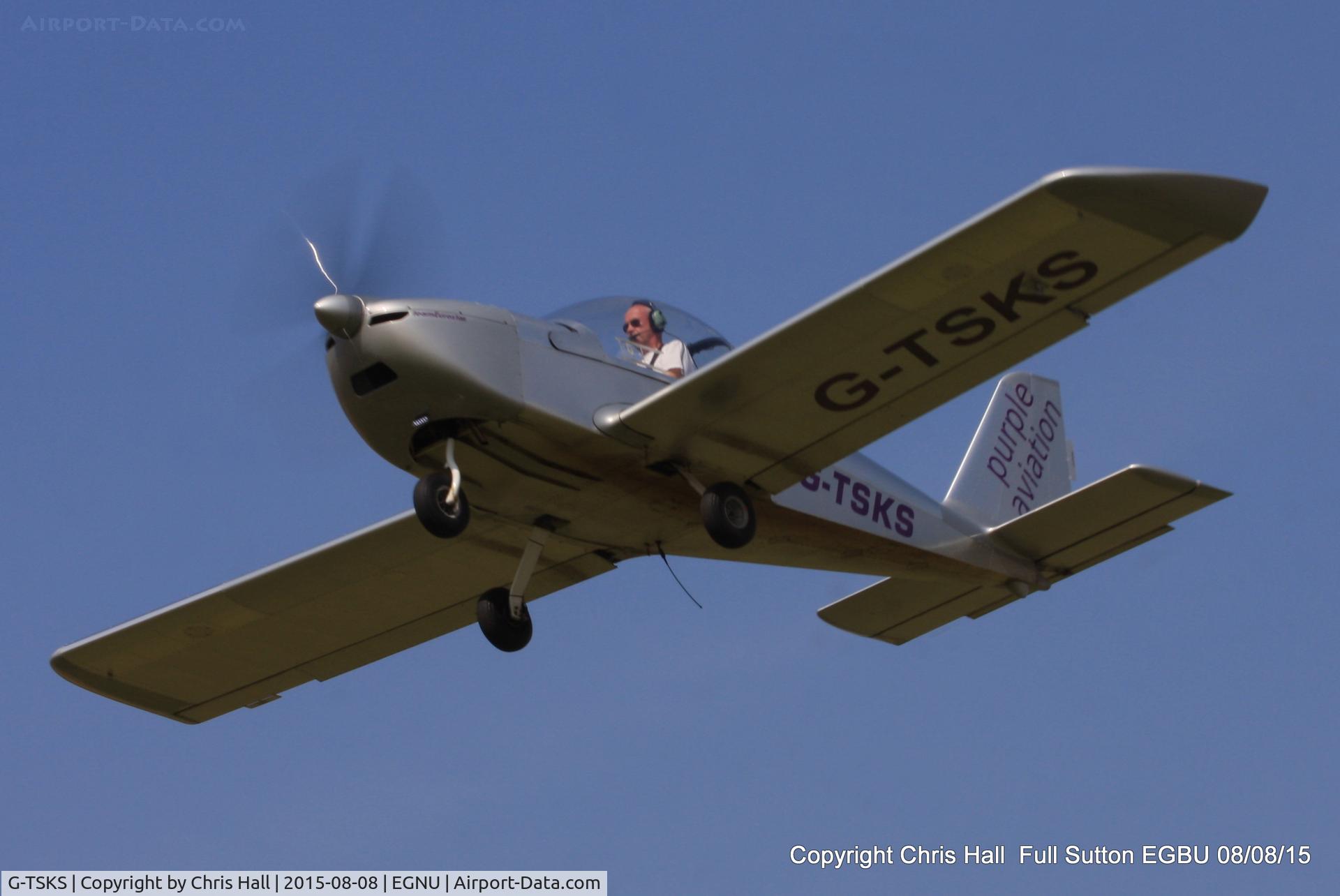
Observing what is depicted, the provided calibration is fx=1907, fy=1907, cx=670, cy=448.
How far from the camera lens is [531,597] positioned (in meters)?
15.6

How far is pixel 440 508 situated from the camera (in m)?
12.6

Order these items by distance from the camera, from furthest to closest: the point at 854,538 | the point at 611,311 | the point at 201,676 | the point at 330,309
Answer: the point at 201,676 < the point at 854,538 < the point at 611,311 < the point at 330,309

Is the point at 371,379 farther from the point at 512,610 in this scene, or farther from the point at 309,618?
the point at 309,618

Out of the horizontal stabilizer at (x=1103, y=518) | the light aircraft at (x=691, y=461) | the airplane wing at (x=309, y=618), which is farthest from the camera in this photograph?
the airplane wing at (x=309, y=618)

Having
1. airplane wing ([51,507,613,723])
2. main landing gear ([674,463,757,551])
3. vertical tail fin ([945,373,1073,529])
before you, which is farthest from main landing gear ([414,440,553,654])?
vertical tail fin ([945,373,1073,529])

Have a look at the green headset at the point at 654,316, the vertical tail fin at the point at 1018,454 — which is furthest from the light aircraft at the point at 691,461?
the vertical tail fin at the point at 1018,454

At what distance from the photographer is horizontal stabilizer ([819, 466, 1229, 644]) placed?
14961 millimetres

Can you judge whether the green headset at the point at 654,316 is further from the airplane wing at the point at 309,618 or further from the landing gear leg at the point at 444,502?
the airplane wing at the point at 309,618

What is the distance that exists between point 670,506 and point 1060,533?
152 inches

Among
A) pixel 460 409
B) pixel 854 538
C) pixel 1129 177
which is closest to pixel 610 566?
pixel 854 538

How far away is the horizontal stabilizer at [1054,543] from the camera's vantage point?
1496 centimetres

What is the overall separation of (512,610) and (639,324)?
2.31 metres

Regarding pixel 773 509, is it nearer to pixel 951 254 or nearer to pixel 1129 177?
pixel 951 254

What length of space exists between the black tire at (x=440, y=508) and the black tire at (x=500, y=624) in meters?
1.39
